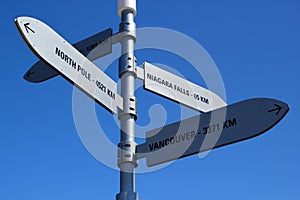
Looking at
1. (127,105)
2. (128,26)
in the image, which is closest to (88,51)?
(128,26)

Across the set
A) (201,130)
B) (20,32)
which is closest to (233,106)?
(201,130)

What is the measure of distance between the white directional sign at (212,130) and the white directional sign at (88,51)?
863 millimetres

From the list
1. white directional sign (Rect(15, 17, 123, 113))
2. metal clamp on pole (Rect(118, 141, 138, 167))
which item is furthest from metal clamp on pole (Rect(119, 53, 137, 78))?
metal clamp on pole (Rect(118, 141, 138, 167))

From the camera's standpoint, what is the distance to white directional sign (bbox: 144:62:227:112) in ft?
15.6

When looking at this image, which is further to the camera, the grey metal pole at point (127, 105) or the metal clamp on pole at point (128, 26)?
the metal clamp on pole at point (128, 26)

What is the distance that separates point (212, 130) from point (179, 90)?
763 millimetres

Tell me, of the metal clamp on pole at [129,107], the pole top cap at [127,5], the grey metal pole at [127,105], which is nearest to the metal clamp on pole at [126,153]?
the grey metal pole at [127,105]

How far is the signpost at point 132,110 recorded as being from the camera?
4055 mm

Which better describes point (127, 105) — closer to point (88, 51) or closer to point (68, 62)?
point (68, 62)

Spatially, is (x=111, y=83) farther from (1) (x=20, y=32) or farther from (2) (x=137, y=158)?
(1) (x=20, y=32)

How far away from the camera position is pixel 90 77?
4.28 metres

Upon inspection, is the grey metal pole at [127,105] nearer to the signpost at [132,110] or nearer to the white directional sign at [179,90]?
the signpost at [132,110]

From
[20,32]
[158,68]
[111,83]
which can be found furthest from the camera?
[158,68]

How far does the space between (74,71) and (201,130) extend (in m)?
1.10
